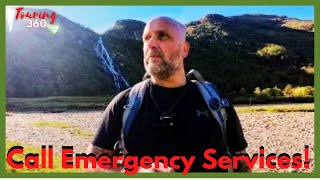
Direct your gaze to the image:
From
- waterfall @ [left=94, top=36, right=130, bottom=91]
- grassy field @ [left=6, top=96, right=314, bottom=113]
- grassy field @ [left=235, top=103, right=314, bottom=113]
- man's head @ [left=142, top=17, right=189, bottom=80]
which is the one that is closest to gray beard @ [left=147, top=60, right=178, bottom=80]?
man's head @ [left=142, top=17, right=189, bottom=80]

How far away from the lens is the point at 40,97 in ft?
34.1

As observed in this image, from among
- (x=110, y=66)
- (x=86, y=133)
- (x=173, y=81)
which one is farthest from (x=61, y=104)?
(x=173, y=81)

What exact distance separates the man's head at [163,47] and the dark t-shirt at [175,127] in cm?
18

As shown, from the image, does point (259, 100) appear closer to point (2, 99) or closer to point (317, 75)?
point (317, 75)

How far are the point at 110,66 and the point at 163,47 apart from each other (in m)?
6.86

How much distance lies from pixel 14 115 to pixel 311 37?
5.83 meters

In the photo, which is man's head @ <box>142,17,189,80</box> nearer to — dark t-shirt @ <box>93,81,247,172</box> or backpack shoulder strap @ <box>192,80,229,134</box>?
dark t-shirt @ <box>93,81,247,172</box>

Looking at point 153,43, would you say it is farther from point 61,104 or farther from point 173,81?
point 61,104

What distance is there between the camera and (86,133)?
10.5m

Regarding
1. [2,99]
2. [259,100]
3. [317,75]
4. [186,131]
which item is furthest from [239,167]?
[259,100]

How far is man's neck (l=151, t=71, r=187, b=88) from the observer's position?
4230 millimetres

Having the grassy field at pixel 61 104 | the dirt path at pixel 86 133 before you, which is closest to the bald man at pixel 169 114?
the dirt path at pixel 86 133

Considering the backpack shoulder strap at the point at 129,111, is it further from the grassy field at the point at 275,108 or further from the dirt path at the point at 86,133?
the grassy field at the point at 275,108

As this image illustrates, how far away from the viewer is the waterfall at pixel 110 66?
1062cm
